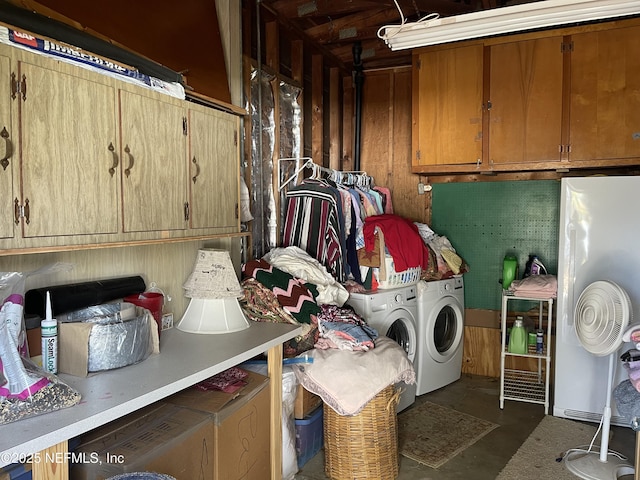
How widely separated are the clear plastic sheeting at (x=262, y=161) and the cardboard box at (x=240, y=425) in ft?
Answer: 4.12

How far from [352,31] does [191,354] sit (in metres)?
2.87

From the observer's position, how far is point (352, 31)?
147 inches

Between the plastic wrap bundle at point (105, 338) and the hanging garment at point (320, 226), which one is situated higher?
the hanging garment at point (320, 226)

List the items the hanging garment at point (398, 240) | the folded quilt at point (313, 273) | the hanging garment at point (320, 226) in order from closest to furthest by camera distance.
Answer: the folded quilt at point (313, 273) < the hanging garment at point (320, 226) < the hanging garment at point (398, 240)

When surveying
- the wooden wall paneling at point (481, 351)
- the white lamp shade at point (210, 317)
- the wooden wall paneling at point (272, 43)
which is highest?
the wooden wall paneling at point (272, 43)

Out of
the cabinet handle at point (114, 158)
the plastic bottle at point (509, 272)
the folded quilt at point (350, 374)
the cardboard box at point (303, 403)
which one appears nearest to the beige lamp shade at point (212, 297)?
the folded quilt at point (350, 374)

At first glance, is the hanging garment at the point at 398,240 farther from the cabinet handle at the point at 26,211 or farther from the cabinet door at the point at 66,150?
the cabinet handle at the point at 26,211

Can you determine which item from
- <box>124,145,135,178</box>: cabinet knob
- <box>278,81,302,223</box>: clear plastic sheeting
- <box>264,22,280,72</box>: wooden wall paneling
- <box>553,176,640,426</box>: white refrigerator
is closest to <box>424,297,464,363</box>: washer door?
<box>553,176,640,426</box>: white refrigerator

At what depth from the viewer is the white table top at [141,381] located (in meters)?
1.21

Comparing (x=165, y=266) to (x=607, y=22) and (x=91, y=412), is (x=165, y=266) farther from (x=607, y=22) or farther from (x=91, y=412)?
(x=607, y=22)

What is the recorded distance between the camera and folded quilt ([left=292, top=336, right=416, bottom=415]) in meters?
2.36

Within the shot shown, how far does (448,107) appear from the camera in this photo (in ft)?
12.5

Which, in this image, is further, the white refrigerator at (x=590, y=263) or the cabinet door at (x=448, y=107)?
the cabinet door at (x=448, y=107)

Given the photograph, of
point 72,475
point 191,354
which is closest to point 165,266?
point 191,354
